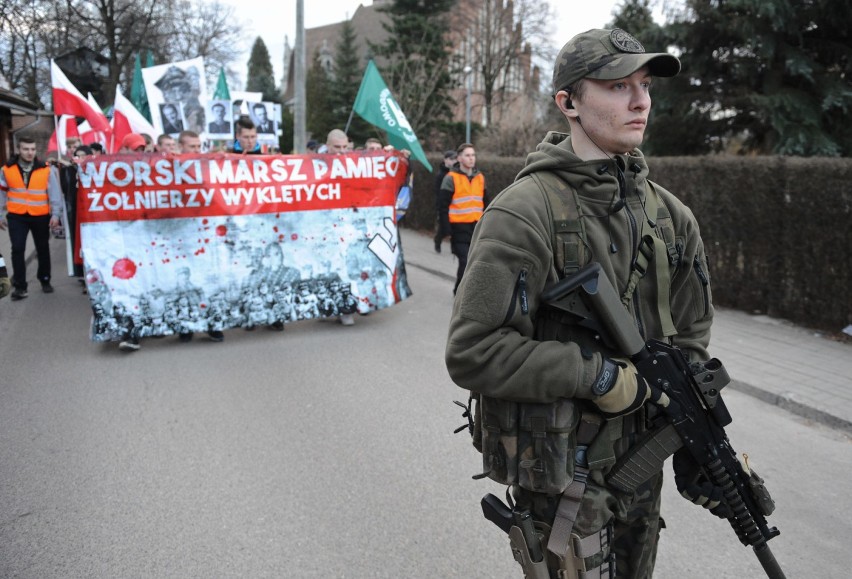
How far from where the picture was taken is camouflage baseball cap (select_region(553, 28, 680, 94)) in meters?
1.85

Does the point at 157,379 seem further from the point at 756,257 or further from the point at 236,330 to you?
the point at 756,257

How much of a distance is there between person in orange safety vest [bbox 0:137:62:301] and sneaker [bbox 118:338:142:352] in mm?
3580

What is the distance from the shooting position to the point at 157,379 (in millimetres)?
6230

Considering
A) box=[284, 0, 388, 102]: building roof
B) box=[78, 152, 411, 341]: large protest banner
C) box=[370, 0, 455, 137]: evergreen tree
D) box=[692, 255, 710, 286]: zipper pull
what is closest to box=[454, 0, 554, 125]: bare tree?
box=[370, 0, 455, 137]: evergreen tree

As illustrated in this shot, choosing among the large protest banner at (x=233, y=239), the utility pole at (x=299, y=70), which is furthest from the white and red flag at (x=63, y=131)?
the large protest banner at (x=233, y=239)

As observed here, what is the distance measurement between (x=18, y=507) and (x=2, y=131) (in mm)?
26173

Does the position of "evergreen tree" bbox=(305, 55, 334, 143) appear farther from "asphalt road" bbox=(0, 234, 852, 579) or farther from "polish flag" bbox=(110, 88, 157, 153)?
"asphalt road" bbox=(0, 234, 852, 579)

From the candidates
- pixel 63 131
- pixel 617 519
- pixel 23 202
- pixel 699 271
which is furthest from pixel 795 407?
pixel 63 131

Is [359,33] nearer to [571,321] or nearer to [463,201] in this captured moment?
[463,201]

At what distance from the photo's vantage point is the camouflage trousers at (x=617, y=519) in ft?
6.20

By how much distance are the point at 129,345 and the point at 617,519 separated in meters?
6.18

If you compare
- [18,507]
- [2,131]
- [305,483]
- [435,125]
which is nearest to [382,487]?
[305,483]

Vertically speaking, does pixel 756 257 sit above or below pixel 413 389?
above

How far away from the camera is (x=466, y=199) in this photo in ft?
29.5
